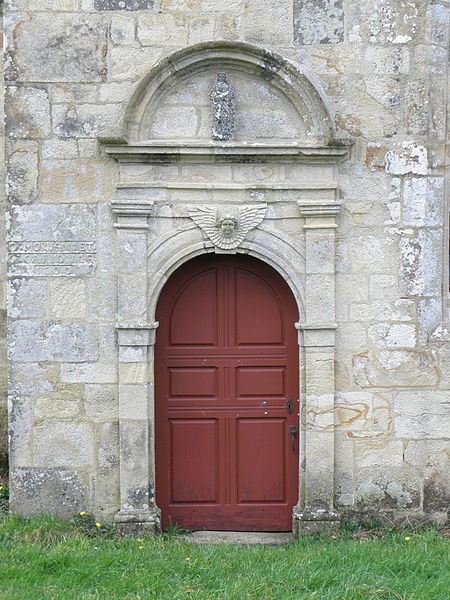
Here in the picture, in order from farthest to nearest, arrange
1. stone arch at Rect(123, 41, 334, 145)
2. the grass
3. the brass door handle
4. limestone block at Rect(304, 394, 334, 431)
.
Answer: the brass door handle < limestone block at Rect(304, 394, 334, 431) < stone arch at Rect(123, 41, 334, 145) < the grass

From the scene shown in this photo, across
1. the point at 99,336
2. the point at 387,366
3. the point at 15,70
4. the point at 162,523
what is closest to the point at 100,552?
the point at 162,523

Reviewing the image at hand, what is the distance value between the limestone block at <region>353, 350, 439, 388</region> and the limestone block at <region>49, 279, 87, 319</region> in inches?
86.7

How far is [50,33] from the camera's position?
561cm

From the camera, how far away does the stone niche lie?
5.61 meters

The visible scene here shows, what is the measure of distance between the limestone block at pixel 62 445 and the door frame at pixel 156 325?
30 cm

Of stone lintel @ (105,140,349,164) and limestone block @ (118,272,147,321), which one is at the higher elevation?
stone lintel @ (105,140,349,164)

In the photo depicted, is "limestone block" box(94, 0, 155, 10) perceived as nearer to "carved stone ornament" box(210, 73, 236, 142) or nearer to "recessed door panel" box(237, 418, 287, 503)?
"carved stone ornament" box(210, 73, 236, 142)

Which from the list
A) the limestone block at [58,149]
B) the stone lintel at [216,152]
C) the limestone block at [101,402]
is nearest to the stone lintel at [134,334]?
the limestone block at [101,402]

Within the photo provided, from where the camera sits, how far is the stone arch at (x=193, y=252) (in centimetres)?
566

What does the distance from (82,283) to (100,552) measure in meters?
2.00

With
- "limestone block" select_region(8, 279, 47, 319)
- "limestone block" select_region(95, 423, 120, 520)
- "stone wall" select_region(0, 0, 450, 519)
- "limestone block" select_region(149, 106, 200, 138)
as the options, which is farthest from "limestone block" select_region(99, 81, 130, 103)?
"limestone block" select_region(95, 423, 120, 520)

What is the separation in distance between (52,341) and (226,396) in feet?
4.80

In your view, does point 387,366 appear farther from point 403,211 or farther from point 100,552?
point 100,552

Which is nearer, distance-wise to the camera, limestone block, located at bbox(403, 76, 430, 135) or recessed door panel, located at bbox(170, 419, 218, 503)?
limestone block, located at bbox(403, 76, 430, 135)
